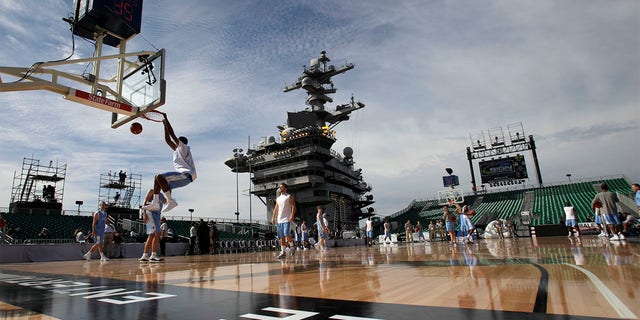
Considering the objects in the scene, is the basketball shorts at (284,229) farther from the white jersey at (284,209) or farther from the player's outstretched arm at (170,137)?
the player's outstretched arm at (170,137)

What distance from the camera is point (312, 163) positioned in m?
48.9

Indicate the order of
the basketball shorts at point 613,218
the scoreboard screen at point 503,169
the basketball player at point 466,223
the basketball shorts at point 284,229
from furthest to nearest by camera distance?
the scoreboard screen at point 503,169, the basketball player at point 466,223, the basketball shorts at point 613,218, the basketball shorts at point 284,229

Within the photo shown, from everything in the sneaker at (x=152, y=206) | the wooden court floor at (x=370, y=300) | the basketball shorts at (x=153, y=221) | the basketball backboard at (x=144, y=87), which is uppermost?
the basketball backboard at (x=144, y=87)

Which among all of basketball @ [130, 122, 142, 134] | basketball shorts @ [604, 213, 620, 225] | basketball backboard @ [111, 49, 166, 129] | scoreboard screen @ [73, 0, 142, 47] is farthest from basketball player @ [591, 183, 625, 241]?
scoreboard screen @ [73, 0, 142, 47]

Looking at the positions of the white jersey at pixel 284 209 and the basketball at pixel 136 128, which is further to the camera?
the basketball at pixel 136 128

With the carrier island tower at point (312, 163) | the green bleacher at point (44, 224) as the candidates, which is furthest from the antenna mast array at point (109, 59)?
the carrier island tower at point (312, 163)

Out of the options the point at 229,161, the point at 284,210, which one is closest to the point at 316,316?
the point at 284,210

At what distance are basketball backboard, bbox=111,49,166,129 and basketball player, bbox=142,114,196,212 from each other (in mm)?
3630

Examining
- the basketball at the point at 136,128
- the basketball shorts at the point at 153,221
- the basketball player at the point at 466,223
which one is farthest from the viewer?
the basketball player at the point at 466,223

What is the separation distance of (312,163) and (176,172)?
41.9 m

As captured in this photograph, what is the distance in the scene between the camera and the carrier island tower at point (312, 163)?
49.7 meters

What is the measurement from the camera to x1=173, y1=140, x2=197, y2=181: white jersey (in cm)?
712

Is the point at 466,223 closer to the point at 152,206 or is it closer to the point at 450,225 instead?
the point at 450,225

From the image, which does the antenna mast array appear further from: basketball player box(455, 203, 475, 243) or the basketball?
basketball player box(455, 203, 475, 243)
